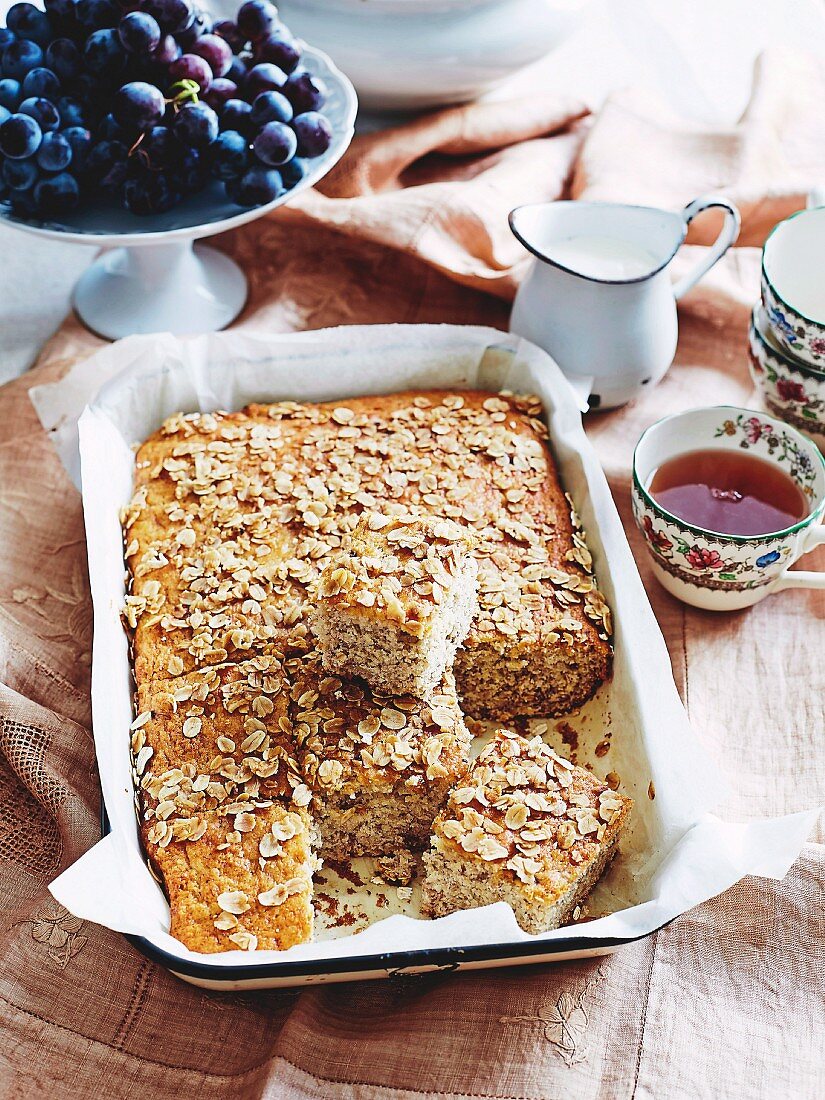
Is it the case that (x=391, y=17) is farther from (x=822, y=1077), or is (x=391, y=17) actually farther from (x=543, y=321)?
(x=822, y=1077)

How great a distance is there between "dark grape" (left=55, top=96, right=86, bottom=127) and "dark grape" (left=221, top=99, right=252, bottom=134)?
0.93ft

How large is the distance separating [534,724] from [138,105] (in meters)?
1.40

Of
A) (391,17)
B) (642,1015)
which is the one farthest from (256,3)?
(642,1015)

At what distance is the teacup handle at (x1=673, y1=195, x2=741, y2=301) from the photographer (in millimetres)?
2316

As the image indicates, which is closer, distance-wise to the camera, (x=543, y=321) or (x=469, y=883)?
(x=469, y=883)

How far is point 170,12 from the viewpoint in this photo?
215 centimetres

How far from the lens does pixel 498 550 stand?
203 centimetres

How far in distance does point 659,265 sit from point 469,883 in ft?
4.23

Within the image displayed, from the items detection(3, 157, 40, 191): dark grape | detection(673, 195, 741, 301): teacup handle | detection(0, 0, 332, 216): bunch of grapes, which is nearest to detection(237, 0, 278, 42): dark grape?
detection(0, 0, 332, 216): bunch of grapes

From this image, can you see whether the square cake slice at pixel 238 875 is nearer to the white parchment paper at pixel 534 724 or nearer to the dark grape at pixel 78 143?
the white parchment paper at pixel 534 724

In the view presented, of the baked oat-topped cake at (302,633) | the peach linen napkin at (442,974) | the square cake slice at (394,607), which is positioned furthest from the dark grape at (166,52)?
the square cake slice at (394,607)

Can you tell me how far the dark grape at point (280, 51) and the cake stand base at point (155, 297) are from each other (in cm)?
46

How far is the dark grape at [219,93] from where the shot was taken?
2.25 meters

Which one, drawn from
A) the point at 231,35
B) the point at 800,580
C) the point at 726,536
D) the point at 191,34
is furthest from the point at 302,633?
the point at 231,35
